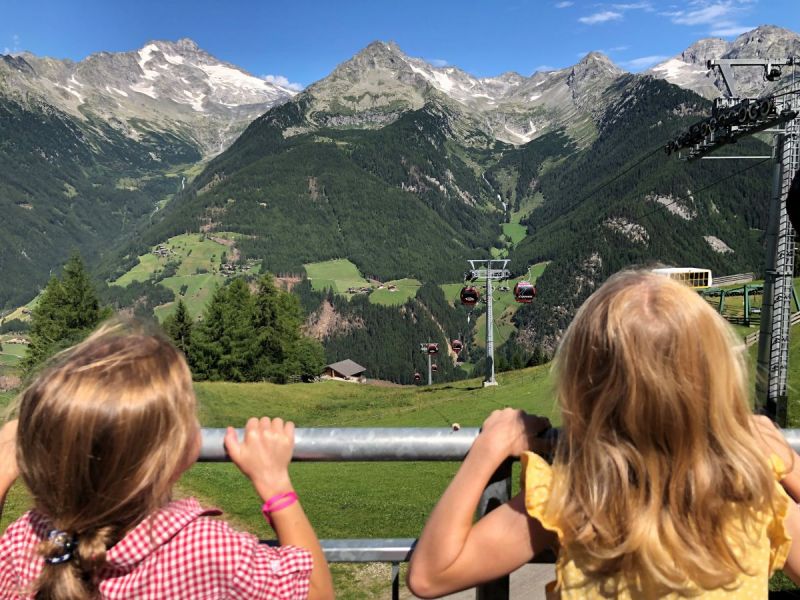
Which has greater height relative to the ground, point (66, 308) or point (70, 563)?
point (70, 563)

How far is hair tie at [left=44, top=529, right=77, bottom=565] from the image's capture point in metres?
1.74

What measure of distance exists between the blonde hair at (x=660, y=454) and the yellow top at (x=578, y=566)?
4cm

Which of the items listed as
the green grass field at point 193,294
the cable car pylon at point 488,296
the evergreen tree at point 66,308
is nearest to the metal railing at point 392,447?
the cable car pylon at point 488,296

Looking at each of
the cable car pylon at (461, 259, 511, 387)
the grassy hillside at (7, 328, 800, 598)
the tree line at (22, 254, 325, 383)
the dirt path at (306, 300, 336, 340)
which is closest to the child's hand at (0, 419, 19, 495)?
the grassy hillside at (7, 328, 800, 598)

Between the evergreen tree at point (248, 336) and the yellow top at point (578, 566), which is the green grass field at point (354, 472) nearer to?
the yellow top at point (578, 566)

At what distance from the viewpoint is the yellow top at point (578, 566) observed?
1.88 m

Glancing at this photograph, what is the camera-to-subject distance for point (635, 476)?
1.86 meters

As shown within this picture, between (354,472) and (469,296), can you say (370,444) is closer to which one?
Result: (354,472)

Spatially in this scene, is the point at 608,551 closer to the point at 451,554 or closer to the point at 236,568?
the point at 451,554

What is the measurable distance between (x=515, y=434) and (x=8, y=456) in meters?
1.61

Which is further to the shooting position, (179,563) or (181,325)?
(181,325)

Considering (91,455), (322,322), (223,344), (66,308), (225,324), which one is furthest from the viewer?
(322,322)

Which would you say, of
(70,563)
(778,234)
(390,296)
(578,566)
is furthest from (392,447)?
(390,296)

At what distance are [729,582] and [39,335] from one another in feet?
169
